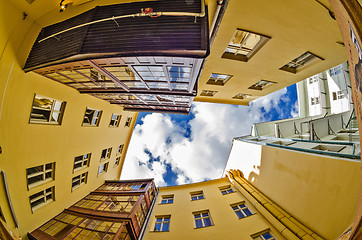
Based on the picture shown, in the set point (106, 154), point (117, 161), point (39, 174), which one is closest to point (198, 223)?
point (39, 174)

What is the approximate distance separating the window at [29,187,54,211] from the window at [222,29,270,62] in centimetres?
1683

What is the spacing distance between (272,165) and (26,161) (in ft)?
60.0

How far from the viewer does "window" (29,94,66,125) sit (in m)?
8.45

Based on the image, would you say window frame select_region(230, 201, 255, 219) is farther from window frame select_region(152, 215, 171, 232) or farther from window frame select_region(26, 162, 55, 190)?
window frame select_region(26, 162, 55, 190)

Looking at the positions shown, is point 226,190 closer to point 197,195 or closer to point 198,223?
point 197,195

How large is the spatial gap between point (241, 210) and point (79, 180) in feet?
52.4

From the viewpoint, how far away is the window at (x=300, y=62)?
9273mm

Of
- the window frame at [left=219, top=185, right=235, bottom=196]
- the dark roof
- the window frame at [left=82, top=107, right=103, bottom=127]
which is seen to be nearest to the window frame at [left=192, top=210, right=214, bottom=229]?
the window frame at [left=219, top=185, right=235, bottom=196]

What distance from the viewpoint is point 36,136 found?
340 inches

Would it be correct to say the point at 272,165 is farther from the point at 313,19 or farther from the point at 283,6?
the point at 283,6

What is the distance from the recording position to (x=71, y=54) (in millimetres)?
6234

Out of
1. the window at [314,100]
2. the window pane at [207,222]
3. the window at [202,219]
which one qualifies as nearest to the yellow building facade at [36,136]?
the window at [202,219]

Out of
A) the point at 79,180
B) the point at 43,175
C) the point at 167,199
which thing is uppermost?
the point at 43,175

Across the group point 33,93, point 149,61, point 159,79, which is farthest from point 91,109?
point 149,61
